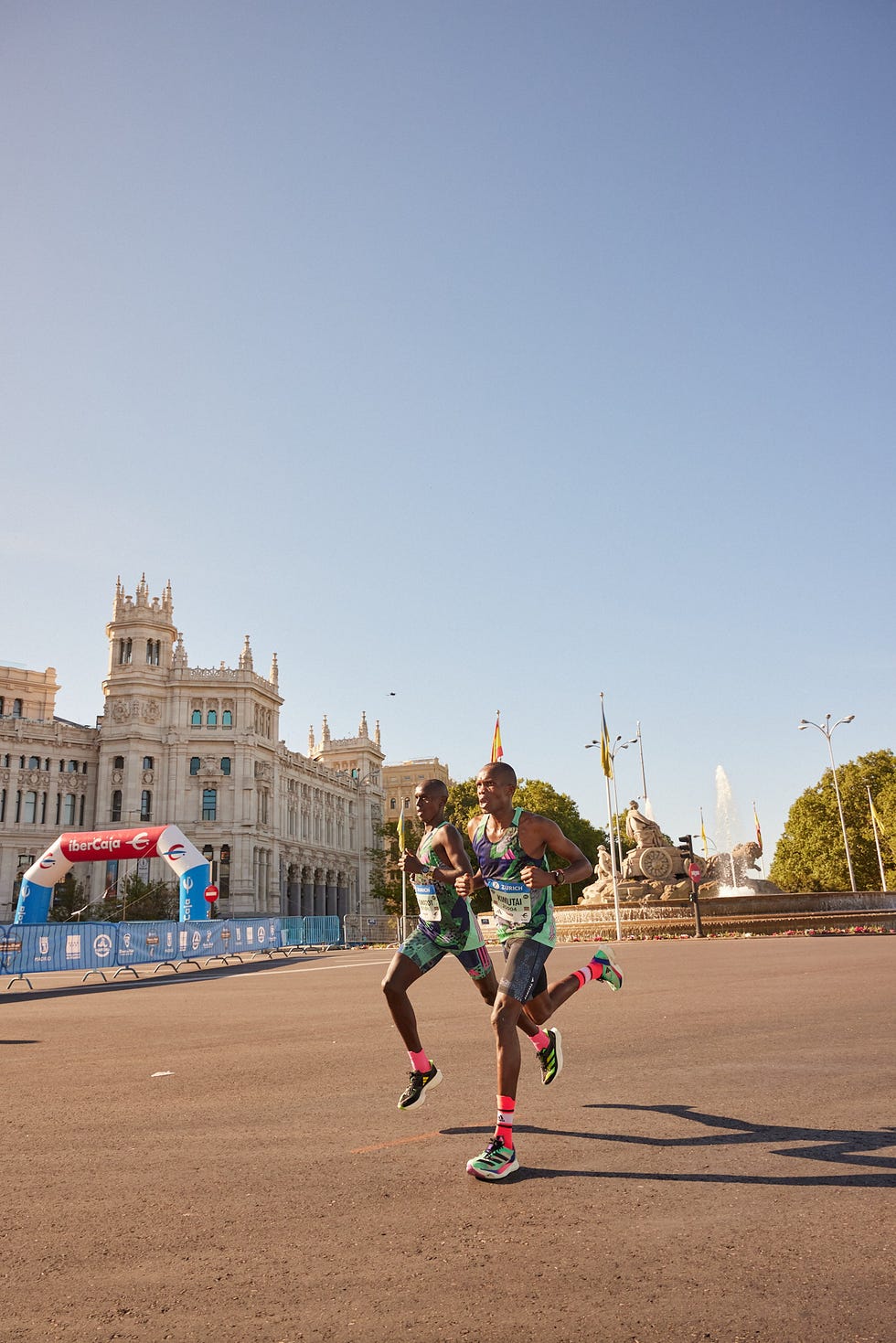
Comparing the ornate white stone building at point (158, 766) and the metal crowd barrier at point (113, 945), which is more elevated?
the ornate white stone building at point (158, 766)

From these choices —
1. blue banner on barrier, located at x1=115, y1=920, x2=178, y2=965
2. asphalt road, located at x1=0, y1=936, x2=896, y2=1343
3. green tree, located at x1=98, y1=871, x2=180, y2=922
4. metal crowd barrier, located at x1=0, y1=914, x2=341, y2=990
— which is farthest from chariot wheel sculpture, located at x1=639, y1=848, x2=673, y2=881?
green tree, located at x1=98, y1=871, x2=180, y2=922

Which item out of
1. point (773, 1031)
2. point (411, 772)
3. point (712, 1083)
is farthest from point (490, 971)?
point (411, 772)

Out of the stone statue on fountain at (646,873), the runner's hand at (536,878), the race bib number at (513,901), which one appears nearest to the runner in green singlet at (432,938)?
the race bib number at (513,901)

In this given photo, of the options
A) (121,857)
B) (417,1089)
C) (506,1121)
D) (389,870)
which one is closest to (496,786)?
(506,1121)

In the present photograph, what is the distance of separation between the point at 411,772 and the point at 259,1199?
12609cm

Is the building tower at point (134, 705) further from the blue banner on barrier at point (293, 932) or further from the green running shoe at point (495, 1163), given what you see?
the green running shoe at point (495, 1163)

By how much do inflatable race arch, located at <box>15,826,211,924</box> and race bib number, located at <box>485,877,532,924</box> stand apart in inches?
1292

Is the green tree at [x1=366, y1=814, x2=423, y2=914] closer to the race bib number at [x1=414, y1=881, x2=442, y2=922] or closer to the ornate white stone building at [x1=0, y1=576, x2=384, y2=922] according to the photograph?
the ornate white stone building at [x1=0, y1=576, x2=384, y2=922]

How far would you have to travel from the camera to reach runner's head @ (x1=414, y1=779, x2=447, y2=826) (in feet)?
19.8

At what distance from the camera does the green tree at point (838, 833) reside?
61.8m

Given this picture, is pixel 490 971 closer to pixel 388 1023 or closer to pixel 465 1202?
pixel 465 1202

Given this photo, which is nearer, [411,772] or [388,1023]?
[388,1023]

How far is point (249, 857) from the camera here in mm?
75000

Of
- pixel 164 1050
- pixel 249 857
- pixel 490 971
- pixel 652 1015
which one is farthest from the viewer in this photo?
pixel 249 857
